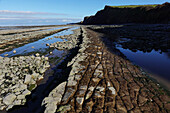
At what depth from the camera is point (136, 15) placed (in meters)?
41.2

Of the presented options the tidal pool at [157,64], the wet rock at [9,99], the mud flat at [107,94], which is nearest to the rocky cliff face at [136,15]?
the tidal pool at [157,64]

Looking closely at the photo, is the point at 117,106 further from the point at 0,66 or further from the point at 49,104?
the point at 0,66

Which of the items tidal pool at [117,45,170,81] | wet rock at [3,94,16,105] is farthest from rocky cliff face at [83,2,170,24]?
wet rock at [3,94,16,105]

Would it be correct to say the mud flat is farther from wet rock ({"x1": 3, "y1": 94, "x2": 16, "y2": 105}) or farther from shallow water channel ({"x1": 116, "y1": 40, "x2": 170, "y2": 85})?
wet rock ({"x1": 3, "y1": 94, "x2": 16, "y2": 105})

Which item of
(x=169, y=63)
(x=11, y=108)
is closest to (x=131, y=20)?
(x=169, y=63)

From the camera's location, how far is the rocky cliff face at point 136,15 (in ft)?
100

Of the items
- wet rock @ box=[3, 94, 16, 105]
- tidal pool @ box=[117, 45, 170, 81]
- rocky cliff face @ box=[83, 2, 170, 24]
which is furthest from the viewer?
rocky cliff face @ box=[83, 2, 170, 24]

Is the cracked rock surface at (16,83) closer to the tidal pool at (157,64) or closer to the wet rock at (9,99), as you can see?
the wet rock at (9,99)

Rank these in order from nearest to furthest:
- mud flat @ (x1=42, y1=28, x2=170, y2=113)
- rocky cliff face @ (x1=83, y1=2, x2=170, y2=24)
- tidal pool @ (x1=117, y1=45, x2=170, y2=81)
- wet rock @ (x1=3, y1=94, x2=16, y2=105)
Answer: mud flat @ (x1=42, y1=28, x2=170, y2=113) → wet rock @ (x1=3, y1=94, x2=16, y2=105) → tidal pool @ (x1=117, y1=45, x2=170, y2=81) → rocky cliff face @ (x1=83, y1=2, x2=170, y2=24)

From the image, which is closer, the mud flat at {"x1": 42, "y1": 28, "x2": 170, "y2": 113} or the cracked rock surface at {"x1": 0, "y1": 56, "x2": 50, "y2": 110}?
the mud flat at {"x1": 42, "y1": 28, "x2": 170, "y2": 113}

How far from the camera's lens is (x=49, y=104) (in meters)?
3.28

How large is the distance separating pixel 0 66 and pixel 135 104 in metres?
9.70

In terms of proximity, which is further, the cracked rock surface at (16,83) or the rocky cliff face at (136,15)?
the rocky cliff face at (136,15)

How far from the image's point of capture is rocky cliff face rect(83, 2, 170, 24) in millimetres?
30562
